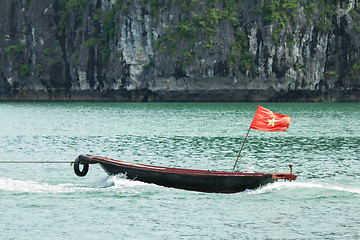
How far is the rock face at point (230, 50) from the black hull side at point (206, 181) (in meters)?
72.2

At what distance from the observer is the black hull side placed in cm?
1822

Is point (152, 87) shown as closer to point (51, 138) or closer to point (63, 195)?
point (51, 138)

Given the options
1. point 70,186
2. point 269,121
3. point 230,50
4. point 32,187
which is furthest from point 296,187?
point 230,50

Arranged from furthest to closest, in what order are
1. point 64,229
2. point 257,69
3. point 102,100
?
point 102,100 → point 257,69 → point 64,229

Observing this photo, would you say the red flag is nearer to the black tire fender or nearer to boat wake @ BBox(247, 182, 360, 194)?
boat wake @ BBox(247, 182, 360, 194)

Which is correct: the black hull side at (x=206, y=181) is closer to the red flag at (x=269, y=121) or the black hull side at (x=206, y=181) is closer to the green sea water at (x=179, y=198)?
the green sea water at (x=179, y=198)

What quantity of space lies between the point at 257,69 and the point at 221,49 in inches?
242

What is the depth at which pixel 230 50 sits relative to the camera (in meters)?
91.8

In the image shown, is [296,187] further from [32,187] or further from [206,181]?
[32,187]

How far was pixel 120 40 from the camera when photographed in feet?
310

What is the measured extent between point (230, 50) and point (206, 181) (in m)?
74.7

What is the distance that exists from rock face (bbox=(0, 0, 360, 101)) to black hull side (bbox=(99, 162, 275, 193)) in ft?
237

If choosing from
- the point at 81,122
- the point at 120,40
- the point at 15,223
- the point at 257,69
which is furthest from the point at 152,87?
the point at 15,223

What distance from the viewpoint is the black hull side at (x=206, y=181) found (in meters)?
18.2
